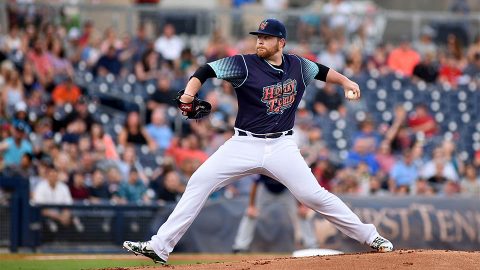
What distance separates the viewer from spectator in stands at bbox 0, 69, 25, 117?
16.2 m

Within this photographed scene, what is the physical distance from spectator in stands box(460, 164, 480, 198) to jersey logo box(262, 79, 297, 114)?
8.62 metres

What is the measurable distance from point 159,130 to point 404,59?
5.47 meters

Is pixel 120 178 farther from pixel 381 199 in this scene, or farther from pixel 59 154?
pixel 381 199

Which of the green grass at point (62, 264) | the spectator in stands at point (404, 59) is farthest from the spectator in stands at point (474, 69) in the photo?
the green grass at point (62, 264)

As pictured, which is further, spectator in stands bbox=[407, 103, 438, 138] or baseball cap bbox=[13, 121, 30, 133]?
spectator in stands bbox=[407, 103, 438, 138]

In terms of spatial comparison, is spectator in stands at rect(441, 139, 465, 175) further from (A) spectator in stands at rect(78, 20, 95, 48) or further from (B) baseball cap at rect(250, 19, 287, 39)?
(B) baseball cap at rect(250, 19, 287, 39)

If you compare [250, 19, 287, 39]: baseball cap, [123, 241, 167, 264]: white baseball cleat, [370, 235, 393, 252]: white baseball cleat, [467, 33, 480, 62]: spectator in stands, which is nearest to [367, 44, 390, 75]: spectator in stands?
[467, 33, 480, 62]: spectator in stands

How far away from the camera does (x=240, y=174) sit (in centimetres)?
910

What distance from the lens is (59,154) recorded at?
15266 mm

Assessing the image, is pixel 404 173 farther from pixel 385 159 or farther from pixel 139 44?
pixel 139 44

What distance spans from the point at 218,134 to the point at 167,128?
0.86 metres

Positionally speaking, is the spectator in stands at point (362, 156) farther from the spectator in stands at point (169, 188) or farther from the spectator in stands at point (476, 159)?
the spectator in stands at point (169, 188)

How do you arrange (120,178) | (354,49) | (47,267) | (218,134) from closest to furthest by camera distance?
(47,267), (120,178), (218,134), (354,49)

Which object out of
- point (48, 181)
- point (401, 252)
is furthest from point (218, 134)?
point (401, 252)
